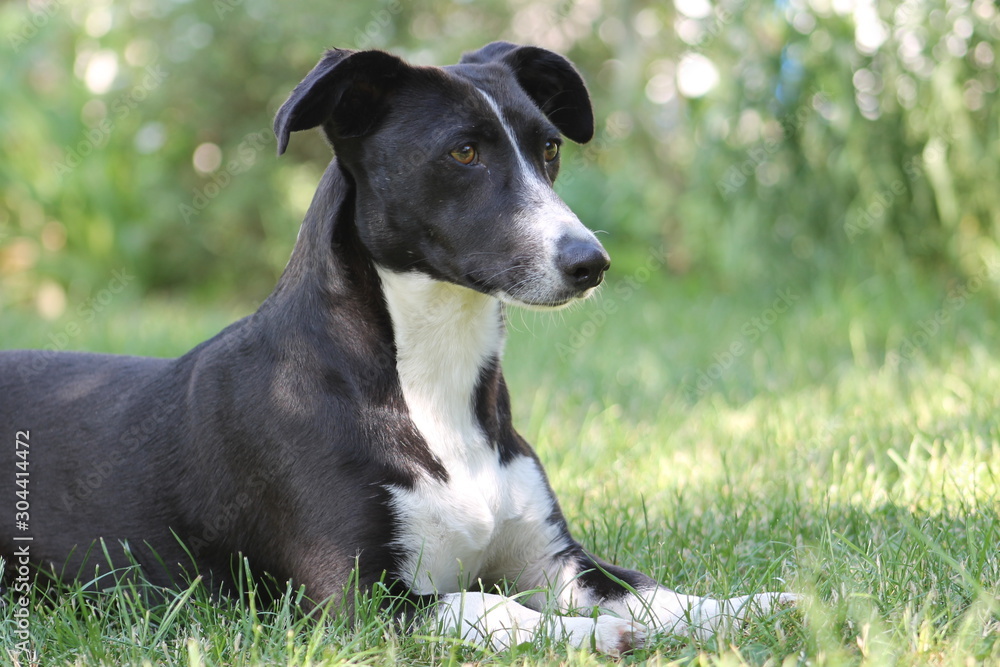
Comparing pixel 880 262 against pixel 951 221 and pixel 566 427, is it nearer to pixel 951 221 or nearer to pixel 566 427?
pixel 951 221

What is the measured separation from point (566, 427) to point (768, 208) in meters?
2.84

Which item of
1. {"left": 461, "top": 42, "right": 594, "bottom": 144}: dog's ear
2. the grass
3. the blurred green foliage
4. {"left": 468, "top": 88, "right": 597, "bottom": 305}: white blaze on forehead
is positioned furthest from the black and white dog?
the blurred green foliage

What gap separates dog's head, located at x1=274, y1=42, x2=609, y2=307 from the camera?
7.55 ft

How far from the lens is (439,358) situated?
2.41 meters

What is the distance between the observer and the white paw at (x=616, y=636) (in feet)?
6.61

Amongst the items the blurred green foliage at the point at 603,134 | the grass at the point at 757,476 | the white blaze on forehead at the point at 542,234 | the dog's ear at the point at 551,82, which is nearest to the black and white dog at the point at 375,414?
the white blaze on forehead at the point at 542,234

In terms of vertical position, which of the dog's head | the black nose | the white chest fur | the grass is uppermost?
the dog's head

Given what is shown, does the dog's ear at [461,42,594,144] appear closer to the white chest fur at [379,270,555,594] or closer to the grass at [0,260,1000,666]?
the white chest fur at [379,270,555,594]

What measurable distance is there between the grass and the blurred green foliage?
0.51 meters

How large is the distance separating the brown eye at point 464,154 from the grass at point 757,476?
3.43ft

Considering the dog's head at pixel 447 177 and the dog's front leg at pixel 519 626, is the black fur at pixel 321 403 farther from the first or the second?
the dog's front leg at pixel 519 626

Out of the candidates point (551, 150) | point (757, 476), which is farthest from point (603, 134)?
point (551, 150)

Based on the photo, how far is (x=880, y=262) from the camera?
5852 mm

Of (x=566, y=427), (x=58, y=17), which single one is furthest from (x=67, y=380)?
(x=58, y=17)
